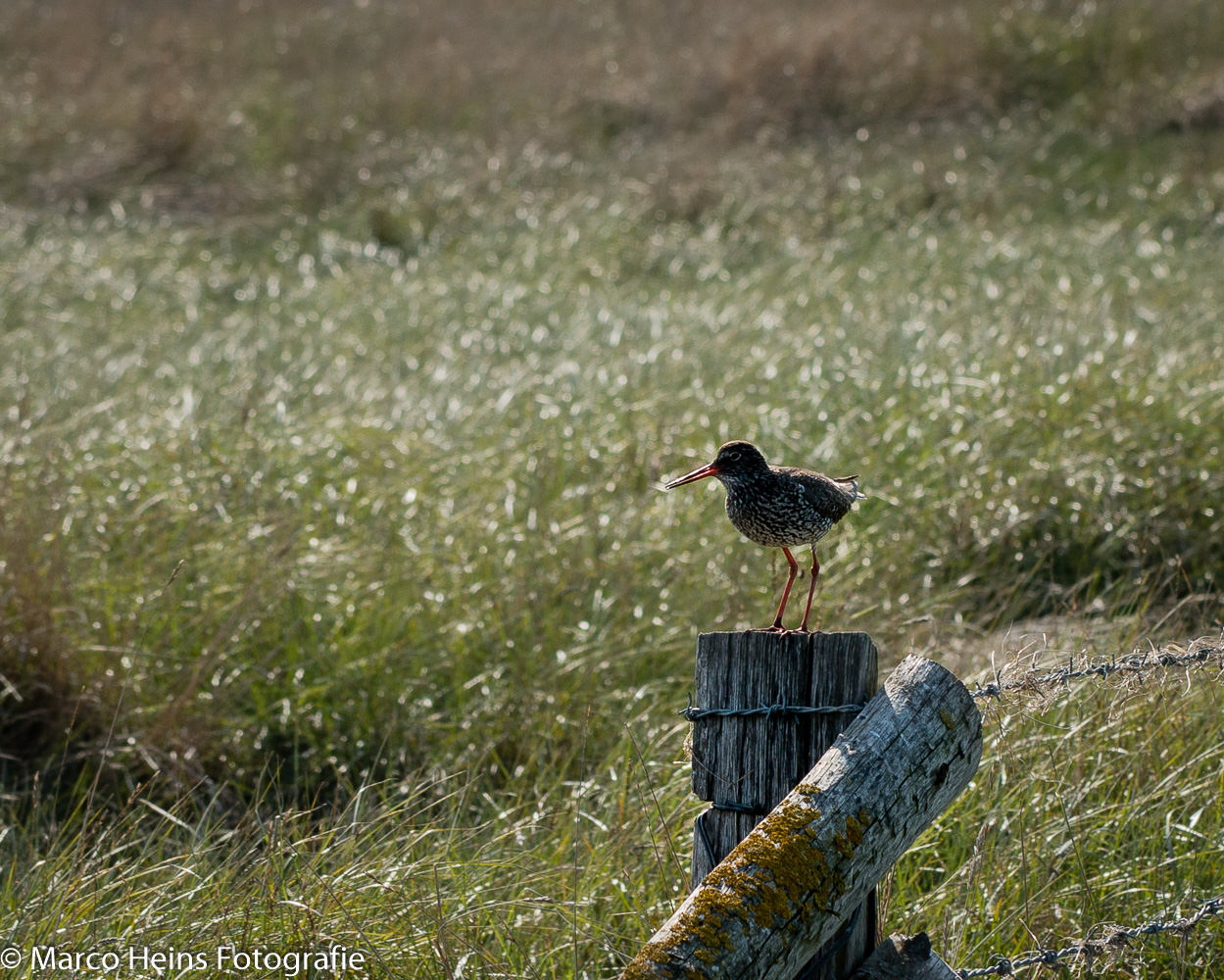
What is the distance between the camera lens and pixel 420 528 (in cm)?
570

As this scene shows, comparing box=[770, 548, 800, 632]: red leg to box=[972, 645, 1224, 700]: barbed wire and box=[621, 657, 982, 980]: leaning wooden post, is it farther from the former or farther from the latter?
box=[972, 645, 1224, 700]: barbed wire

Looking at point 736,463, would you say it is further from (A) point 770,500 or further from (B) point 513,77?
(B) point 513,77

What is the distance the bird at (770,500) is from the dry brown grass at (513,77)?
12.9 meters

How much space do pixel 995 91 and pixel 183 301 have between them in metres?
11.2

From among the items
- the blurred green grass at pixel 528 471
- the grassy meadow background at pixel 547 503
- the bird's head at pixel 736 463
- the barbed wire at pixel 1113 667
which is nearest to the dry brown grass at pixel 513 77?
the grassy meadow background at pixel 547 503

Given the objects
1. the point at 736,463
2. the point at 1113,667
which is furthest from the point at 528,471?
the point at 1113,667

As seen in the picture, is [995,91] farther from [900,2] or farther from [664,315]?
[664,315]

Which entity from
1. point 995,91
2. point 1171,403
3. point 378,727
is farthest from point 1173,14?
point 378,727

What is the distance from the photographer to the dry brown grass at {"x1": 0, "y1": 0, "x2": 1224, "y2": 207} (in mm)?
15227

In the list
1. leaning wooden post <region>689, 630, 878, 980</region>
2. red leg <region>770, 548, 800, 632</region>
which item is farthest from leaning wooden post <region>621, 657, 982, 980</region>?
red leg <region>770, 548, 800, 632</region>

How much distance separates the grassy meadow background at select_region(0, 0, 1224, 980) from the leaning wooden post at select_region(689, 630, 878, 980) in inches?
27.0

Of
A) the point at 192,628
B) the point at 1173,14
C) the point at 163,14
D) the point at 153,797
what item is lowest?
the point at 153,797

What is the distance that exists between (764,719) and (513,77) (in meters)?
16.3

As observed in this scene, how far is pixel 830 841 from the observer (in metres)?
1.89
